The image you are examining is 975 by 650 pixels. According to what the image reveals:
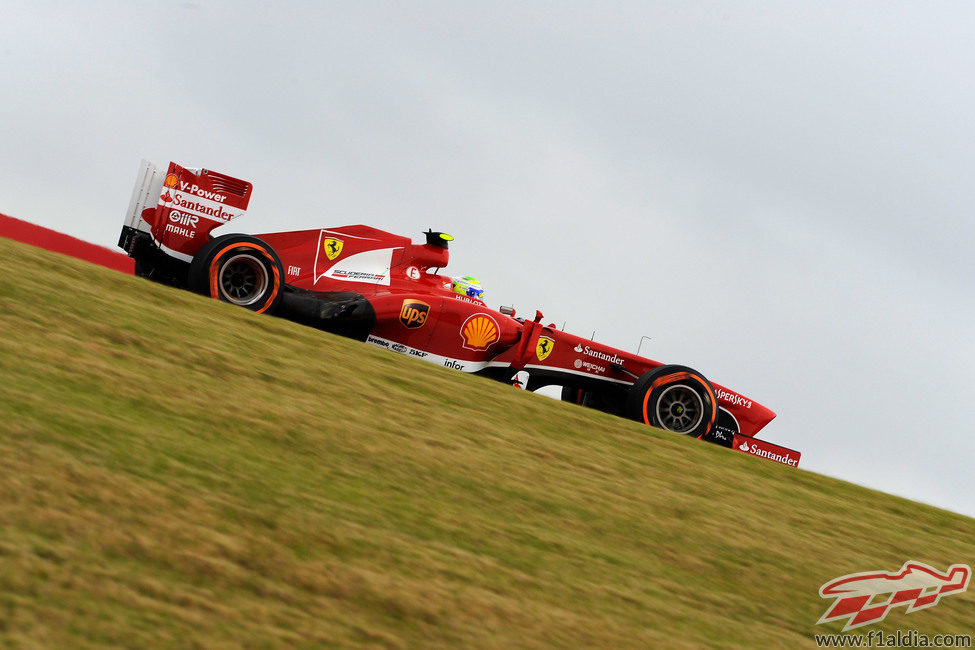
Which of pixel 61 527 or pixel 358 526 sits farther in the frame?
pixel 358 526

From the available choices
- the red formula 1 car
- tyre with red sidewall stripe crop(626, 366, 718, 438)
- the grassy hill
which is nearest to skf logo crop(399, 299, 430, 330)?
the red formula 1 car

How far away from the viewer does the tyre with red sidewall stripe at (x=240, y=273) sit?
31.1 feet

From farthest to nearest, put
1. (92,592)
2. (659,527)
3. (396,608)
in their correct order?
(659,527)
(396,608)
(92,592)

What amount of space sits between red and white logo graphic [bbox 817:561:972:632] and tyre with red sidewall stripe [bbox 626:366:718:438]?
4.63m

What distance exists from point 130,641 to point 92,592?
29cm

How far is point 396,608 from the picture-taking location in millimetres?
3404

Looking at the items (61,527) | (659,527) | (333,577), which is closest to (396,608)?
(333,577)

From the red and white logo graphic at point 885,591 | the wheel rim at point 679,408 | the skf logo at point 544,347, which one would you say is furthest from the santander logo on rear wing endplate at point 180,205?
the red and white logo graphic at point 885,591

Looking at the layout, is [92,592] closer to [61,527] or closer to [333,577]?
[61,527]

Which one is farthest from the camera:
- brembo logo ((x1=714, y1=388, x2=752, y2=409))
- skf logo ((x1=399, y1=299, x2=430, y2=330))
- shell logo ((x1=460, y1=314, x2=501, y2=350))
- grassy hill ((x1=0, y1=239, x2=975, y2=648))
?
brembo logo ((x1=714, y1=388, x2=752, y2=409))

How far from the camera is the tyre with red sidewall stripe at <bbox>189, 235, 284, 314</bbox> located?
9.47 m

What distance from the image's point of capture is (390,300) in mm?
10258

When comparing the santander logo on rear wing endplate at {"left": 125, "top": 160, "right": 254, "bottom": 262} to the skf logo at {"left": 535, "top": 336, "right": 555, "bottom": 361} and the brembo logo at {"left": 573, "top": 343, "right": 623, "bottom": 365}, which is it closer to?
the skf logo at {"left": 535, "top": 336, "right": 555, "bottom": 361}

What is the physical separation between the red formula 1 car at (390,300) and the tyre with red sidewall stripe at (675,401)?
0.01 m
